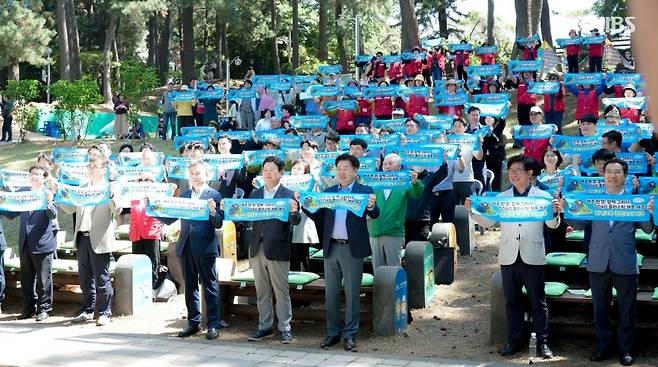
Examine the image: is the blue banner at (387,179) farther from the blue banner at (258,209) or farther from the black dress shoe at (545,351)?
the black dress shoe at (545,351)

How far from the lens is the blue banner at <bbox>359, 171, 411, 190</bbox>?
9.84 m

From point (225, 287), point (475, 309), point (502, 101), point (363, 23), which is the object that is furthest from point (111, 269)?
point (363, 23)

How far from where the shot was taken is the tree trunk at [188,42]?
41.1 m

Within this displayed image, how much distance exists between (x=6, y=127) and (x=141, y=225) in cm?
2061

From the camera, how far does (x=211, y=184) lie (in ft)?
45.3

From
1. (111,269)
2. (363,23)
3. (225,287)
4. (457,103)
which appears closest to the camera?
(225,287)

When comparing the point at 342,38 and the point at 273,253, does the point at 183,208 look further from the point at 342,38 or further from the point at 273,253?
the point at 342,38

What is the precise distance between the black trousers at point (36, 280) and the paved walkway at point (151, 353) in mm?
918

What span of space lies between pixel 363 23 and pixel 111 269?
143 feet

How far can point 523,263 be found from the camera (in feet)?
28.0

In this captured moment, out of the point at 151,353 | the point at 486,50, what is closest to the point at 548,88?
the point at 486,50

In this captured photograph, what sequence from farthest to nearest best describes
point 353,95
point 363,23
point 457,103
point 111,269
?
point 363,23, point 353,95, point 457,103, point 111,269

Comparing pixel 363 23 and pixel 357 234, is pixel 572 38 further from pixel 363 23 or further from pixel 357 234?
pixel 363 23

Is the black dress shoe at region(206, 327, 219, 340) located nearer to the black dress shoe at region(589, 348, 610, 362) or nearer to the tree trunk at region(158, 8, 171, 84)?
the black dress shoe at region(589, 348, 610, 362)
